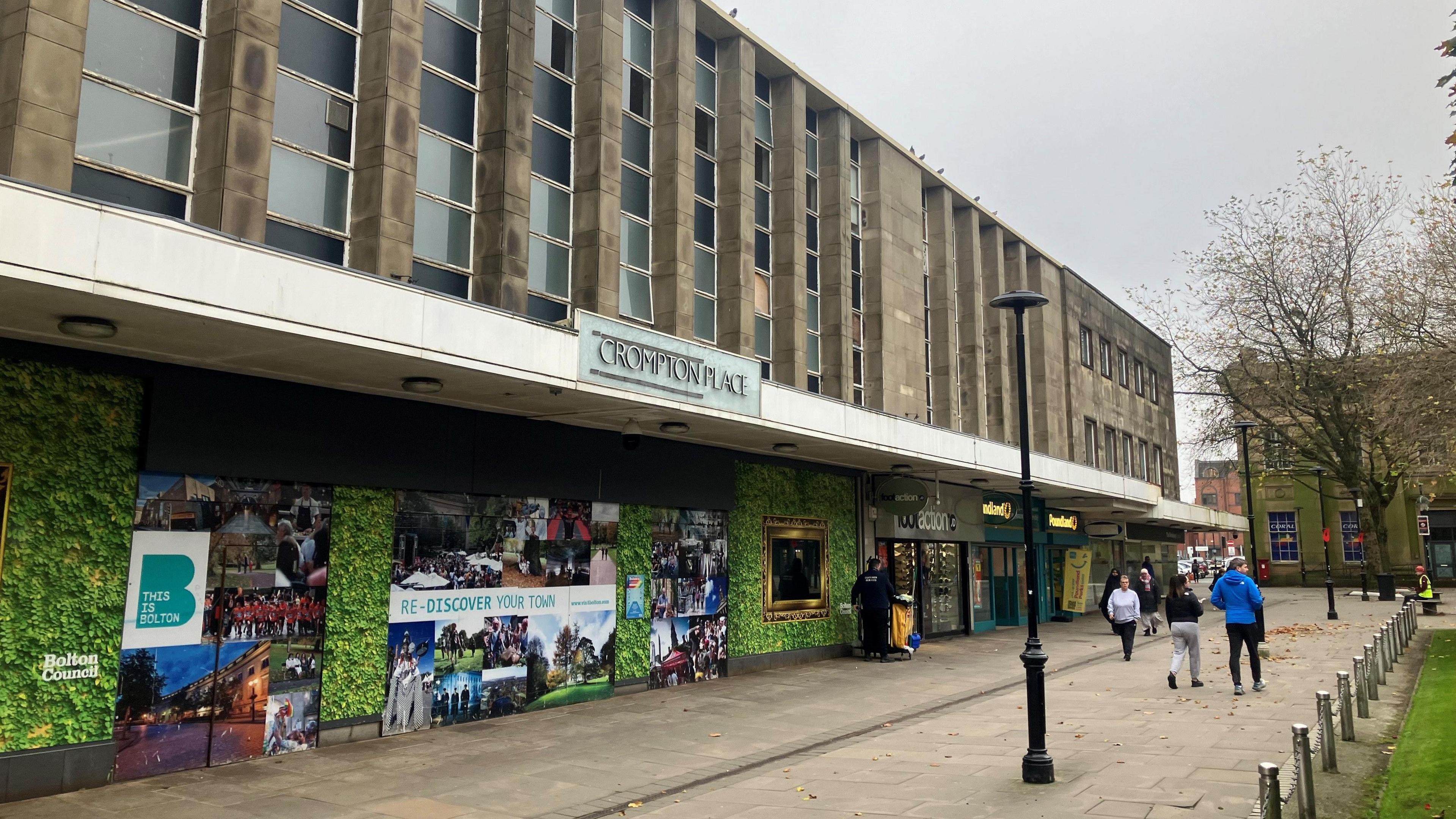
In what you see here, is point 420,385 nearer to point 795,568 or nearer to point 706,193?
point 706,193

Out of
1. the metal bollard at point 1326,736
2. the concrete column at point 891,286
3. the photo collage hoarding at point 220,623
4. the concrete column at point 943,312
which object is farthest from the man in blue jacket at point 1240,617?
the photo collage hoarding at point 220,623

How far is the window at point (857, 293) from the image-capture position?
22.8 metres

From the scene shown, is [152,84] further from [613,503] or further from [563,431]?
[613,503]

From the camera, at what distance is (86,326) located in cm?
825

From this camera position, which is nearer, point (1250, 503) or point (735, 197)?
point (735, 197)

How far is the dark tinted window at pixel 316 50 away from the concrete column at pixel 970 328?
19116 mm

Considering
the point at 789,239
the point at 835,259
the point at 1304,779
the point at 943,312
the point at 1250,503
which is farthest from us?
the point at 943,312

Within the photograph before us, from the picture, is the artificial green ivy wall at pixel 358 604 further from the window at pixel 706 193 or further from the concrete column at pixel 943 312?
the concrete column at pixel 943 312

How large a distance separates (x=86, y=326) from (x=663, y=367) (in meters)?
6.39

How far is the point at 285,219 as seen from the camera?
11.2 metres

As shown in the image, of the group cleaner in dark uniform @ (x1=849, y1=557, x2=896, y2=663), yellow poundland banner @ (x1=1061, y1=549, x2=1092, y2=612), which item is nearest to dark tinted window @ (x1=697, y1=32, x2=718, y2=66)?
cleaner in dark uniform @ (x1=849, y1=557, x2=896, y2=663)

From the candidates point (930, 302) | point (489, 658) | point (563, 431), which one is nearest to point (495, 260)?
point (563, 431)

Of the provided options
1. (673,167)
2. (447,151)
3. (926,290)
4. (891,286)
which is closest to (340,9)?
(447,151)

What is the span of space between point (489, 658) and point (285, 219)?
609 cm
